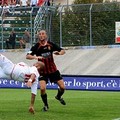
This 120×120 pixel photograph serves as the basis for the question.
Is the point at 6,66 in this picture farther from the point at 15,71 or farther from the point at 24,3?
the point at 24,3

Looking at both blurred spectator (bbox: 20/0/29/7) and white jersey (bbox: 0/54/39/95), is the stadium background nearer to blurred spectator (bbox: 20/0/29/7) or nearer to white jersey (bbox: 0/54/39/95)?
blurred spectator (bbox: 20/0/29/7)

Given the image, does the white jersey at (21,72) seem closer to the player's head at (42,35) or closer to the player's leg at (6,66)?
the player's leg at (6,66)

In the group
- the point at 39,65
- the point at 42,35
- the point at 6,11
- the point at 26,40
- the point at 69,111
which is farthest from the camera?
the point at 6,11

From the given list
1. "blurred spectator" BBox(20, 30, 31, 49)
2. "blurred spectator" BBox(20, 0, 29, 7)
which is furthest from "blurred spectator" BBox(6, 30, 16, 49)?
"blurred spectator" BBox(20, 0, 29, 7)

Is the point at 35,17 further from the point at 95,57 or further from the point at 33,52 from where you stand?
the point at 33,52

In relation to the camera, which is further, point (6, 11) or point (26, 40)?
point (6, 11)

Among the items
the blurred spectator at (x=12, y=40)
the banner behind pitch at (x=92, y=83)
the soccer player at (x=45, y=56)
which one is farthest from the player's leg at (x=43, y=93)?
the blurred spectator at (x=12, y=40)

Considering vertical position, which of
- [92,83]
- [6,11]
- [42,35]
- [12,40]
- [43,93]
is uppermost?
[42,35]

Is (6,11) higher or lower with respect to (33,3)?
lower

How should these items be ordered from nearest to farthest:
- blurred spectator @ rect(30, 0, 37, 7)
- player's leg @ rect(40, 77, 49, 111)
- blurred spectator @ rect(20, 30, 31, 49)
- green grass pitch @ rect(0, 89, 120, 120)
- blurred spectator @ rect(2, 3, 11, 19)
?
1. green grass pitch @ rect(0, 89, 120, 120)
2. player's leg @ rect(40, 77, 49, 111)
3. blurred spectator @ rect(20, 30, 31, 49)
4. blurred spectator @ rect(2, 3, 11, 19)
5. blurred spectator @ rect(30, 0, 37, 7)

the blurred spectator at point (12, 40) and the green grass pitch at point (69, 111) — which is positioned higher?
the green grass pitch at point (69, 111)

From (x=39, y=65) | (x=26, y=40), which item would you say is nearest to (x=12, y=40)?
(x=26, y=40)

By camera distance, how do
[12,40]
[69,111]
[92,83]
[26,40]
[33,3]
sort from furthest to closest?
1. [33,3]
2. [12,40]
3. [26,40]
4. [92,83]
5. [69,111]

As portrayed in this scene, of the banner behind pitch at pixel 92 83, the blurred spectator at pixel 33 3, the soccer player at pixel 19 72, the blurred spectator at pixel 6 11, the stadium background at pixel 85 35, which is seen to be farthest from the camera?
the blurred spectator at pixel 33 3
